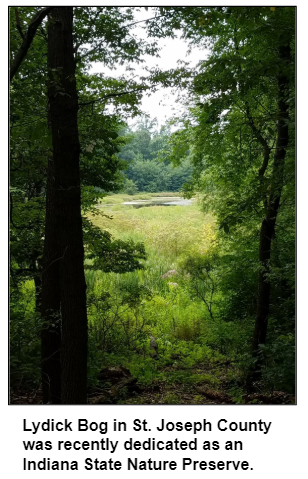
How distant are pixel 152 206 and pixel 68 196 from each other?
458 centimetres

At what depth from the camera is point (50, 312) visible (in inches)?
172

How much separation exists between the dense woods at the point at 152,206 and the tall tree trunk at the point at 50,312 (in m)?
0.02

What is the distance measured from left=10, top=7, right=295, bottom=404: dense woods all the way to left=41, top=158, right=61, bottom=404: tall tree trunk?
0.05 ft

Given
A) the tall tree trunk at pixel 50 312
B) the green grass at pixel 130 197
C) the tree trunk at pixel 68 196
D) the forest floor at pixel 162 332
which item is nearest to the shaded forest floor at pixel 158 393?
the forest floor at pixel 162 332

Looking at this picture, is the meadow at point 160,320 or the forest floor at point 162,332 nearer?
the forest floor at point 162,332

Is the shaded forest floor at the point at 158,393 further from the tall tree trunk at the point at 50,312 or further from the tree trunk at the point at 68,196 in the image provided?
the tree trunk at the point at 68,196

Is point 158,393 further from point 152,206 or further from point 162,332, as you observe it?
point 152,206

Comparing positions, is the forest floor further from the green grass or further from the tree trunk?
the tree trunk

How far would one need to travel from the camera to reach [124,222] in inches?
332

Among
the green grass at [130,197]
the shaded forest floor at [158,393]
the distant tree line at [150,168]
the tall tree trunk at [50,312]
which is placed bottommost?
the shaded forest floor at [158,393]

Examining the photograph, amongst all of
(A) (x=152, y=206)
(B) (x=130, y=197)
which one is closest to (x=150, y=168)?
(B) (x=130, y=197)

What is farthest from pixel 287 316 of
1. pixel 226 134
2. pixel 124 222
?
pixel 124 222

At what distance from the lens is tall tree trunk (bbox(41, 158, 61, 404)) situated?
4.29 metres

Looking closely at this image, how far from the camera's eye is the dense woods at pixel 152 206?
3.51 m
